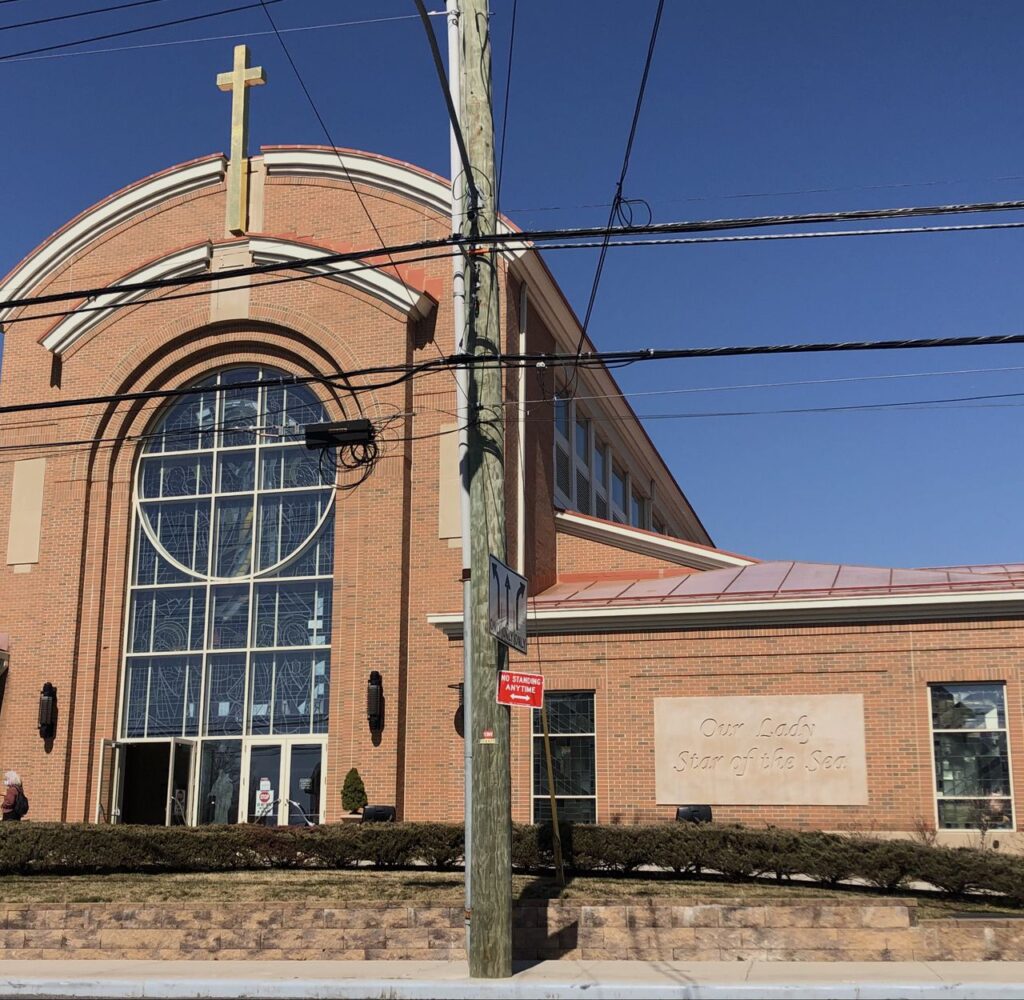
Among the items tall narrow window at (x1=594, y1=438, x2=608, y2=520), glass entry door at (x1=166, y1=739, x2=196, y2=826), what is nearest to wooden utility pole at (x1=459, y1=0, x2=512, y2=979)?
glass entry door at (x1=166, y1=739, x2=196, y2=826)

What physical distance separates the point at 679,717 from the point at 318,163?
45.1 feet

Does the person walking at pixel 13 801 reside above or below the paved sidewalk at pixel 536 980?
above

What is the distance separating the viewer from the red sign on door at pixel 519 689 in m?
12.4

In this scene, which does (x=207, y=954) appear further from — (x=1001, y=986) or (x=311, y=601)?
(x=311, y=601)

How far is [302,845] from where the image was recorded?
17.6m

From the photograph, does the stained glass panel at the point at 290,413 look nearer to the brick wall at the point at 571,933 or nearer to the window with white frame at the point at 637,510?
the brick wall at the point at 571,933

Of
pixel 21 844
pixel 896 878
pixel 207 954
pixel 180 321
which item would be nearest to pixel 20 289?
pixel 180 321

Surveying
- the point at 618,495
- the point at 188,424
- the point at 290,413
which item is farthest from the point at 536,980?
the point at 618,495

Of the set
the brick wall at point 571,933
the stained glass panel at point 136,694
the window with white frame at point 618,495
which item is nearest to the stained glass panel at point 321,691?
the stained glass panel at point 136,694

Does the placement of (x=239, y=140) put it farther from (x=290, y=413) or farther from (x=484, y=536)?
(x=484, y=536)

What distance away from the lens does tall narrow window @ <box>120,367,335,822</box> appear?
25016 mm

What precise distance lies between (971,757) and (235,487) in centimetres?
1496

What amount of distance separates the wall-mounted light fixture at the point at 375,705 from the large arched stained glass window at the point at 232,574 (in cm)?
154

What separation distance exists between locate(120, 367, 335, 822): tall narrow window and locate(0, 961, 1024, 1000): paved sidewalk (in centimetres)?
1160
